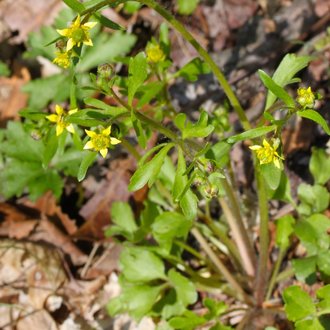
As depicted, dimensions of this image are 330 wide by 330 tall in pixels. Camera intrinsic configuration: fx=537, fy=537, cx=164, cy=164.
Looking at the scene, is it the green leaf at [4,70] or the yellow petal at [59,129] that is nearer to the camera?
the yellow petal at [59,129]

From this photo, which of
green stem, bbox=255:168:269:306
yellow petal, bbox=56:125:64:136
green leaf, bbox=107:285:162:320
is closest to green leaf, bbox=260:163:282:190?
green stem, bbox=255:168:269:306

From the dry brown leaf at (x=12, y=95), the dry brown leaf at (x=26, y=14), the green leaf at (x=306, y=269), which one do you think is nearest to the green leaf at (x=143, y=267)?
the green leaf at (x=306, y=269)

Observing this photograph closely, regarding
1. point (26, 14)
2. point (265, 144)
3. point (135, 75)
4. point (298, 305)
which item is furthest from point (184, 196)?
point (26, 14)

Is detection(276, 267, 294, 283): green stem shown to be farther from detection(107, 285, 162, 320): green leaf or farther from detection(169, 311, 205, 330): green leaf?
detection(107, 285, 162, 320): green leaf

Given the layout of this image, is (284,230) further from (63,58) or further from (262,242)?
(63,58)

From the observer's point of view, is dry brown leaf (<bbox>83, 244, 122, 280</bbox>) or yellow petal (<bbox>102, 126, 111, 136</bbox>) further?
dry brown leaf (<bbox>83, 244, 122, 280</bbox>)

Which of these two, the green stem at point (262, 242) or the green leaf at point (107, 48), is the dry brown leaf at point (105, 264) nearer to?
the green stem at point (262, 242)
